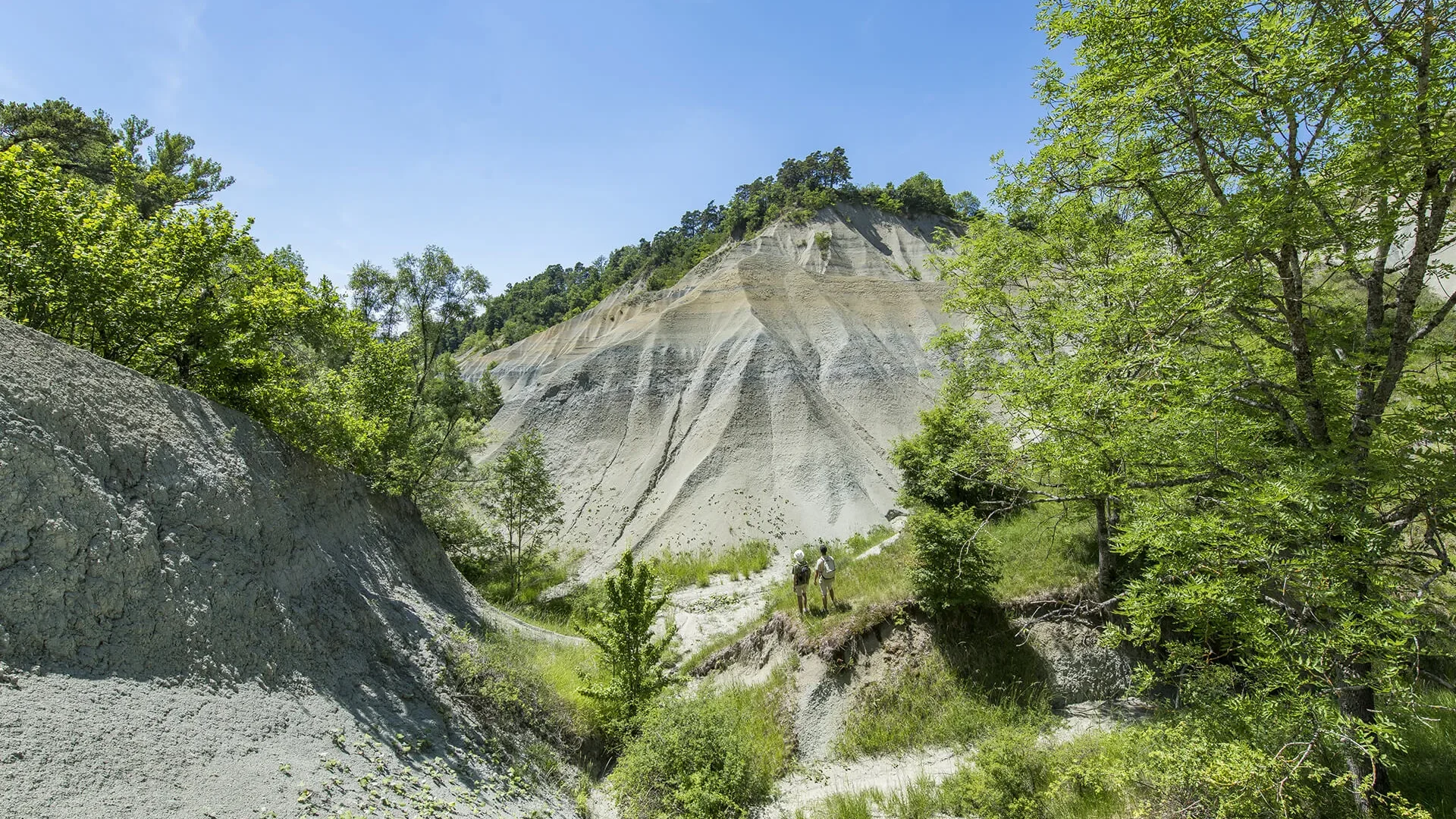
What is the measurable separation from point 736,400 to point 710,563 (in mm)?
9859

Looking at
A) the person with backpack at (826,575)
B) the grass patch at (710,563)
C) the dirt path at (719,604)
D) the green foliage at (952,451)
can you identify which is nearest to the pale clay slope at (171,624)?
the person with backpack at (826,575)

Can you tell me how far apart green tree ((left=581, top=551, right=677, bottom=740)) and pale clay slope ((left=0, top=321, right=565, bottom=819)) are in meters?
1.57

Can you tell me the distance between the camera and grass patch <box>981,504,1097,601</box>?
12217 millimetres

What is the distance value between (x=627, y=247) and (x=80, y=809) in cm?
8959

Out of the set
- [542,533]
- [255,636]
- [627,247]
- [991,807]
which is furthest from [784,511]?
[627,247]

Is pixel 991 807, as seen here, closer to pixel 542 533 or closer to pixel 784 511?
pixel 784 511

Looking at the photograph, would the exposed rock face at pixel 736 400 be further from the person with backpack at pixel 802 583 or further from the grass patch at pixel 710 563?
the person with backpack at pixel 802 583

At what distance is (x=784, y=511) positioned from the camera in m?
24.7

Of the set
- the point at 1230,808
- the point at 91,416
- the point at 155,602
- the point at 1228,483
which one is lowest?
the point at 1230,808

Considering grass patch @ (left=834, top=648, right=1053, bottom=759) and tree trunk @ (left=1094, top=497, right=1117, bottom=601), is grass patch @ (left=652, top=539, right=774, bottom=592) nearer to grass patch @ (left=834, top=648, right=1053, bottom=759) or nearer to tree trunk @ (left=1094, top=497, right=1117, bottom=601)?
grass patch @ (left=834, top=648, right=1053, bottom=759)

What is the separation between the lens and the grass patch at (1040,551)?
40.1 feet

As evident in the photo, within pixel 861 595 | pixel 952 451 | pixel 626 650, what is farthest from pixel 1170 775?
pixel 952 451

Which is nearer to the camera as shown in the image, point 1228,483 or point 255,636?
point 1228,483

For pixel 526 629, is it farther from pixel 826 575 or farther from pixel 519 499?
pixel 519 499
